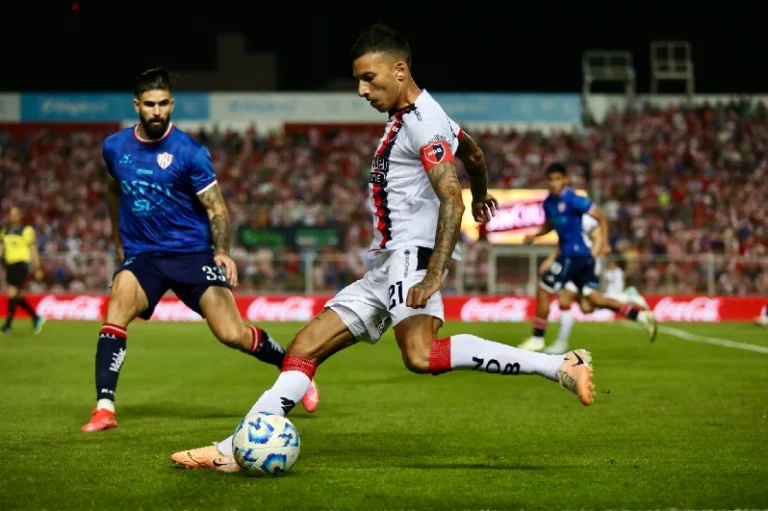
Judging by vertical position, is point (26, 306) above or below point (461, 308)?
above

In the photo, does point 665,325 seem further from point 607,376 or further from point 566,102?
point 566,102

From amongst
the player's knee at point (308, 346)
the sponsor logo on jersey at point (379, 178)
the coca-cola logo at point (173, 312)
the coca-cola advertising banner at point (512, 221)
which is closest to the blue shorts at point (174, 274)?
the player's knee at point (308, 346)

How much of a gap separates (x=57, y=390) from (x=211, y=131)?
29504 mm

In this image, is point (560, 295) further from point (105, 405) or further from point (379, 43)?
point (379, 43)

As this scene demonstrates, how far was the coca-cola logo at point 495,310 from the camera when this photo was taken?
27.7 metres

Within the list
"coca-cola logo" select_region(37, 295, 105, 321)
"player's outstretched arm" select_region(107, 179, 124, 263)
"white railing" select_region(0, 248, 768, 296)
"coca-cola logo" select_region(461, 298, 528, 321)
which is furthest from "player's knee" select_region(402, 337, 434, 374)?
"coca-cola logo" select_region(37, 295, 105, 321)

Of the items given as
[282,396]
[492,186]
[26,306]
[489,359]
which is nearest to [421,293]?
[489,359]

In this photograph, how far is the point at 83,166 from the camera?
37.8 m

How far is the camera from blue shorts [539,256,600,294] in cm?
1573

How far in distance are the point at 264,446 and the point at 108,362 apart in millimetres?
2716

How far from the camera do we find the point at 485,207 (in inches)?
291

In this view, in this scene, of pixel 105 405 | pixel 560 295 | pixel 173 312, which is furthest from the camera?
pixel 173 312

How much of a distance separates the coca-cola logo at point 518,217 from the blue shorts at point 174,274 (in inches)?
983

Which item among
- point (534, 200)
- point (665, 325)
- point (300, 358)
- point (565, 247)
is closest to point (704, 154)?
point (534, 200)
